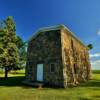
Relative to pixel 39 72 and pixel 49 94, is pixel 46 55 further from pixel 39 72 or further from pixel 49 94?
pixel 49 94

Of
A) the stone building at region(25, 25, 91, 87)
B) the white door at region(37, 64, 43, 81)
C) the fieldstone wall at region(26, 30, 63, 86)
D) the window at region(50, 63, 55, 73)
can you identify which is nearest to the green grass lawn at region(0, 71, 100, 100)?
the stone building at region(25, 25, 91, 87)

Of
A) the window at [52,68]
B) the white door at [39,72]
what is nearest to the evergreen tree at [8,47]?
the white door at [39,72]

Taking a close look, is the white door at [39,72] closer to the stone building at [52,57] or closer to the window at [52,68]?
the stone building at [52,57]

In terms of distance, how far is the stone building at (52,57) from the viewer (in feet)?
73.6

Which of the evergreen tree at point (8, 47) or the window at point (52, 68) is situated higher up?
the evergreen tree at point (8, 47)

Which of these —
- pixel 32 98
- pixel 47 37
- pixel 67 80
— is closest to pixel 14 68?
pixel 47 37

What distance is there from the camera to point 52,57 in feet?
76.8

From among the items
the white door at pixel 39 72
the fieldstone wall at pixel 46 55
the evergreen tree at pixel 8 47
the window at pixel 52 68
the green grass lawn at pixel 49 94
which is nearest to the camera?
the green grass lawn at pixel 49 94

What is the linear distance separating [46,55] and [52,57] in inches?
43.2

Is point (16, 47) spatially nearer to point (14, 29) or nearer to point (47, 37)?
point (14, 29)

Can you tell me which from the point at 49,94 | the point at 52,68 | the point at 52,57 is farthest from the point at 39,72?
the point at 49,94

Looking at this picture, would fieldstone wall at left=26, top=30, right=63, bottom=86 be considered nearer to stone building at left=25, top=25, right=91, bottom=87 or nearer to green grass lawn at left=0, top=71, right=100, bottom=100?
stone building at left=25, top=25, right=91, bottom=87

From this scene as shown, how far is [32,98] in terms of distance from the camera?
1524 cm

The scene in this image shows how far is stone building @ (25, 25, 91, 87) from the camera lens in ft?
73.6
